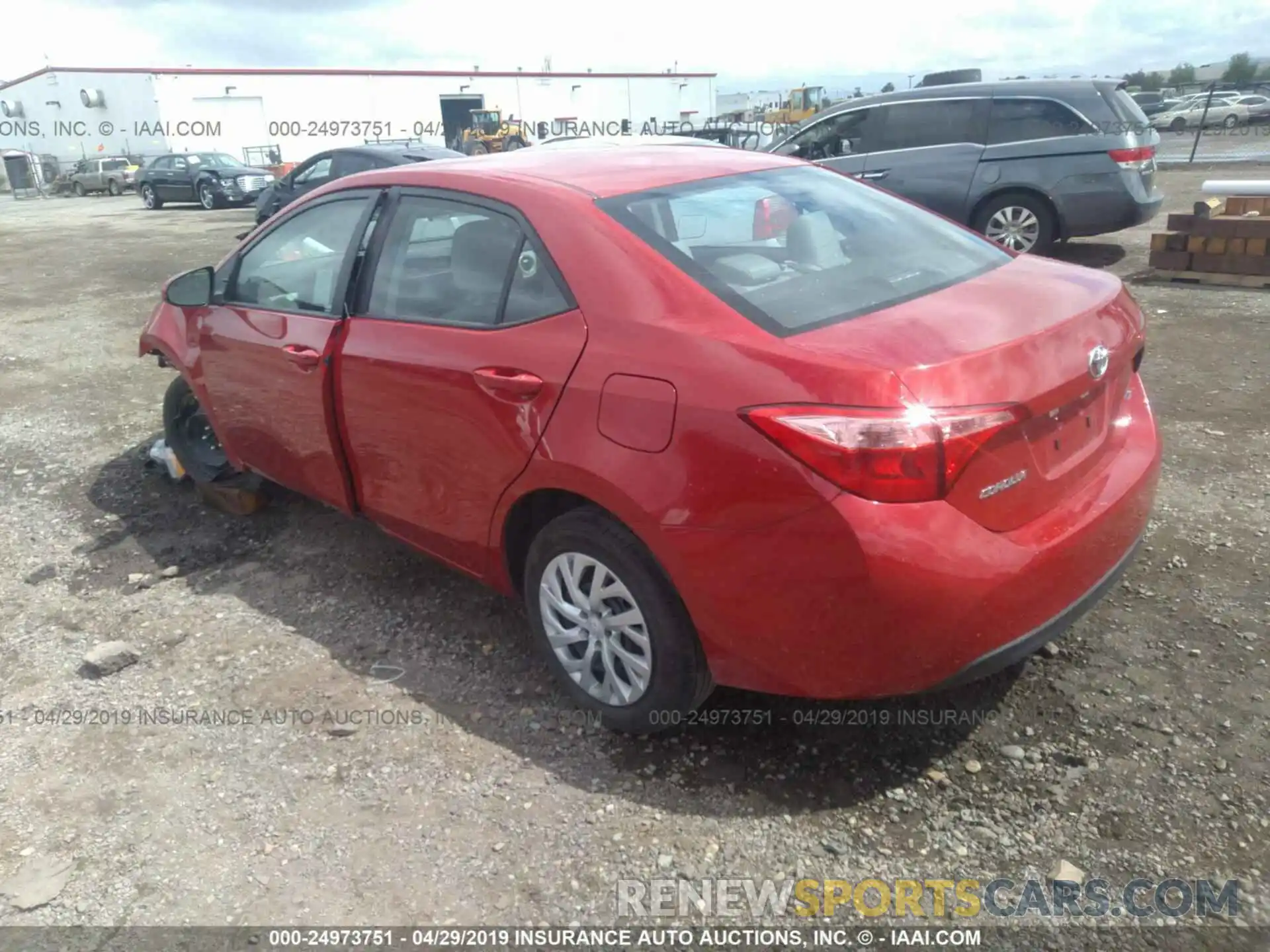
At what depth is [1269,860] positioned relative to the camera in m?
2.33

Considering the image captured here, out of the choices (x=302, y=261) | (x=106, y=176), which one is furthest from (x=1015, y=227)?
(x=106, y=176)

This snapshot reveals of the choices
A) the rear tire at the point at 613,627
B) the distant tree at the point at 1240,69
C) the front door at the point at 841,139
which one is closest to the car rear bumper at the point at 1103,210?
the front door at the point at 841,139

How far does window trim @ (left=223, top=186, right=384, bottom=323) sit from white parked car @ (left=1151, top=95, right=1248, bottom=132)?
4178 centimetres

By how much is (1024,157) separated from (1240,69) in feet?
255

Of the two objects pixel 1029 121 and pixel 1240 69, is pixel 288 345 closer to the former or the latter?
pixel 1029 121

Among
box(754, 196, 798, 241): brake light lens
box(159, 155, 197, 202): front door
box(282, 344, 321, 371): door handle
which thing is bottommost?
box(159, 155, 197, 202): front door

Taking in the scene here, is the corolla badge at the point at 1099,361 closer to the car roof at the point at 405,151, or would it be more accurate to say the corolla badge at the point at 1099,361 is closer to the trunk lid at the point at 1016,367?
the trunk lid at the point at 1016,367

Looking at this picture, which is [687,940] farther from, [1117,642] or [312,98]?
[312,98]

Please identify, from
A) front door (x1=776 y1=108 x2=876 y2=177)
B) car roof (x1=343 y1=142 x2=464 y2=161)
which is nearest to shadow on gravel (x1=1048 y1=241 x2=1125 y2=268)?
front door (x1=776 y1=108 x2=876 y2=177)

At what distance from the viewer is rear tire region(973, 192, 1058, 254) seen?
9227 mm

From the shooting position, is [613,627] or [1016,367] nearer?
[1016,367]

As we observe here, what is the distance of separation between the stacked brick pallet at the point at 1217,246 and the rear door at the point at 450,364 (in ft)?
24.7

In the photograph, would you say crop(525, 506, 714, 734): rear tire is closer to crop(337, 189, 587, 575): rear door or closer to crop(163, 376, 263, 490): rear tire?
crop(337, 189, 587, 575): rear door

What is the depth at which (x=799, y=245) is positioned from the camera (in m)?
2.98
